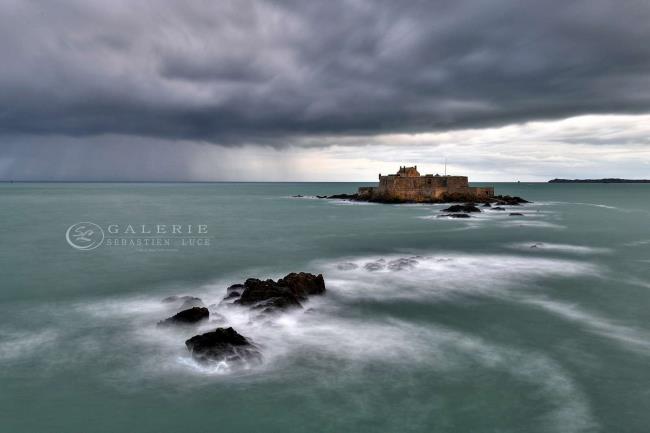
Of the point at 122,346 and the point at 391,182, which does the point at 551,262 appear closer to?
the point at 122,346

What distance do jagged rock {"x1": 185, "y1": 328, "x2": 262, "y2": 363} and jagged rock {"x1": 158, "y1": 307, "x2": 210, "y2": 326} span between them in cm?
187

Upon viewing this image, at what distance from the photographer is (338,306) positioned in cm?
1452

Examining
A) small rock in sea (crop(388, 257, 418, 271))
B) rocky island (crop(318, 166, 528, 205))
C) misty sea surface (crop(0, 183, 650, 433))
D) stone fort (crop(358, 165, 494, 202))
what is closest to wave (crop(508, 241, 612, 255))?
misty sea surface (crop(0, 183, 650, 433))

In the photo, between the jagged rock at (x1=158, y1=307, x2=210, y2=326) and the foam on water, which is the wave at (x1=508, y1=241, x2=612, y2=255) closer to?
the foam on water

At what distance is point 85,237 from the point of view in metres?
34.9

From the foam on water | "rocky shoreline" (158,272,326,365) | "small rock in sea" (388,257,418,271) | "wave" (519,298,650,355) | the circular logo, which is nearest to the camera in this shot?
"rocky shoreline" (158,272,326,365)

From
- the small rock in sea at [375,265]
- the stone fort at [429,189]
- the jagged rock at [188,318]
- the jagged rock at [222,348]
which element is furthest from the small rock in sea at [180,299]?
the stone fort at [429,189]

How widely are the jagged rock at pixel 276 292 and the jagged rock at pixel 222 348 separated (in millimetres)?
2717

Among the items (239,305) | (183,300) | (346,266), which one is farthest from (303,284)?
(346,266)

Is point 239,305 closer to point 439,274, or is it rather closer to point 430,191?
point 439,274

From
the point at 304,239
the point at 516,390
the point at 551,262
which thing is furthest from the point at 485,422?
the point at 304,239

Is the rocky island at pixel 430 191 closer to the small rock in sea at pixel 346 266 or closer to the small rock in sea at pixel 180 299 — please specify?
the small rock in sea at pixel 346 266

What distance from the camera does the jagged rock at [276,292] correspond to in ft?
43.9

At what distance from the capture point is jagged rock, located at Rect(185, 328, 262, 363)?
31.6 feet
